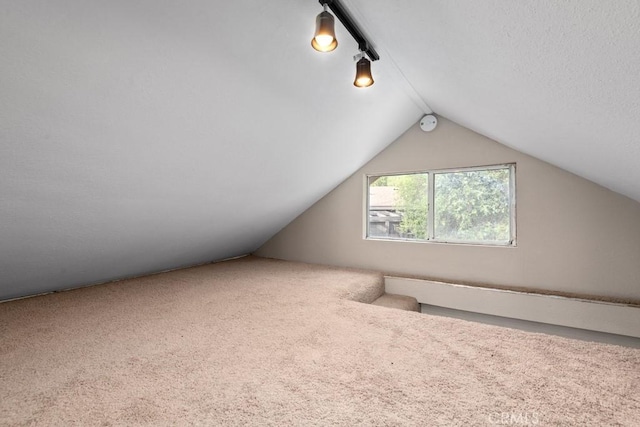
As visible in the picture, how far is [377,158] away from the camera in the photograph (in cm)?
336

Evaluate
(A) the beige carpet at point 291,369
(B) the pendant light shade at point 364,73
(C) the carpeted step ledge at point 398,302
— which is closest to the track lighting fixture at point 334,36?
(B) the pendant light shade at point 364,73

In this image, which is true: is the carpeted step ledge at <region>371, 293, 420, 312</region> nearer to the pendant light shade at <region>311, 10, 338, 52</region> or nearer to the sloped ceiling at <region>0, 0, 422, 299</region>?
the sloped ceiling at <region>0, 0, 422, 299</region>

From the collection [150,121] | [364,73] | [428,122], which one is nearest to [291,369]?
[150,121]

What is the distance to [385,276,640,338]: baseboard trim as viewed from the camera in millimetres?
2232

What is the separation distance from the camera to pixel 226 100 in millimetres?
1636

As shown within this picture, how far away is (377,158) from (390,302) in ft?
5.18

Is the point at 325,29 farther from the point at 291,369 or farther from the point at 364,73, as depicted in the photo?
the point at 291,369

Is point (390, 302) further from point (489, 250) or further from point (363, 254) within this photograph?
point (489, 250)

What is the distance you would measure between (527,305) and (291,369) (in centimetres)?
227

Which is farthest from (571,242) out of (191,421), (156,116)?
(156,116)

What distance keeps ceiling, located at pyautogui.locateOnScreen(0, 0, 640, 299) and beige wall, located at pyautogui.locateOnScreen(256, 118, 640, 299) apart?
0.21m

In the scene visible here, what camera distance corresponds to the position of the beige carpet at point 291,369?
1.05 m

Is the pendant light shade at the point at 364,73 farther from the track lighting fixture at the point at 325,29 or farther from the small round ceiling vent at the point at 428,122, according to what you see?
the small round ceiling vent at the point at 428,122

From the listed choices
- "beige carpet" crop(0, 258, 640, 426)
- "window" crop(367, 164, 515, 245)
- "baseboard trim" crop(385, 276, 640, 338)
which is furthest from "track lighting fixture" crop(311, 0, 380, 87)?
"baseboard trim" crop(385, 276, 640, 338)
